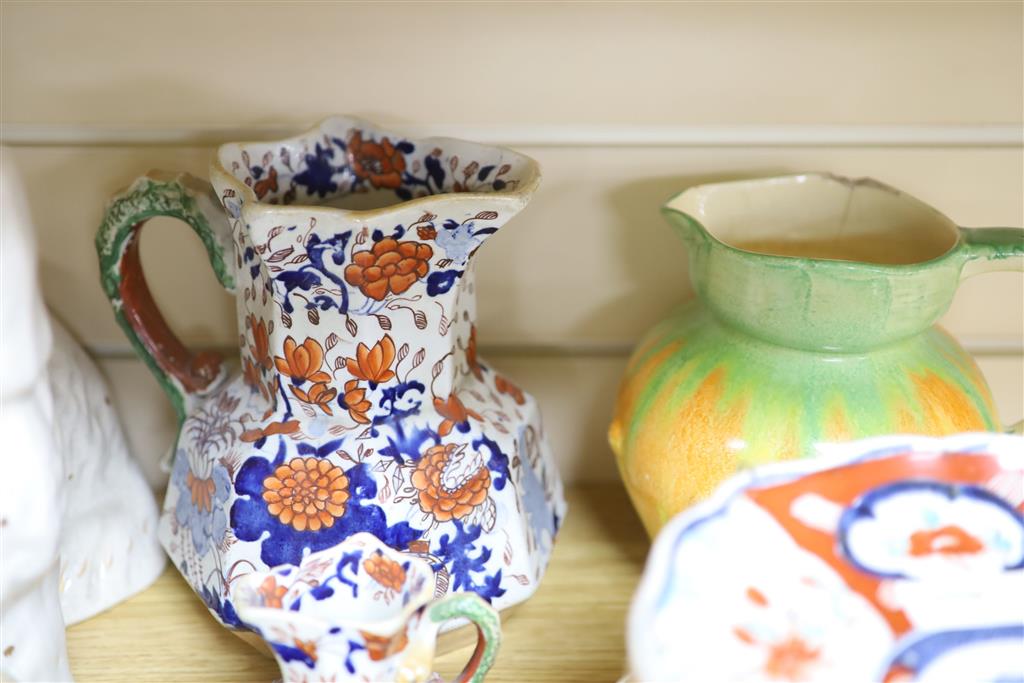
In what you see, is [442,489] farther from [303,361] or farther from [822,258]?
[822,258]

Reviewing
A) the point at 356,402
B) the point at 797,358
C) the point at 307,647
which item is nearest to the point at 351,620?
the point at 307,647

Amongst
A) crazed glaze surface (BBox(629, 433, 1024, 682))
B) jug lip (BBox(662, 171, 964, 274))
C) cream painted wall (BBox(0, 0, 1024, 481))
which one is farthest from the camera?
cream painted wall (BBox(0, 0, 1024, 481))

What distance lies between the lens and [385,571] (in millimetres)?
407

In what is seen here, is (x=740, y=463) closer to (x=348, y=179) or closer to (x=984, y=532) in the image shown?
(x=984, y=532)

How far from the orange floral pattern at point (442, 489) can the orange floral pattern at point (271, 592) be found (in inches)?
3.6

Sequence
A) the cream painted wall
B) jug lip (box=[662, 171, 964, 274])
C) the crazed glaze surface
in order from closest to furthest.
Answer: the crazed glaze surface → jug lip (box=[662, 171, 964, 274]) → the cream painted wall

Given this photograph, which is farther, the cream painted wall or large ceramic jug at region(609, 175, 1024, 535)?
the cream painted wall

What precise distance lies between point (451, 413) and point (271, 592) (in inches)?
5.3

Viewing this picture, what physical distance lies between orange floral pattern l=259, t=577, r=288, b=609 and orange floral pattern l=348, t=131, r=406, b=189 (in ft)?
0.76

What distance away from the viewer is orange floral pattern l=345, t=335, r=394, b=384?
461mm

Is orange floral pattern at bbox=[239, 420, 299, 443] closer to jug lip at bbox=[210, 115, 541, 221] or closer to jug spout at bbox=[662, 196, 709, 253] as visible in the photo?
jug lip at bbox=[210, 115, 541, 221]

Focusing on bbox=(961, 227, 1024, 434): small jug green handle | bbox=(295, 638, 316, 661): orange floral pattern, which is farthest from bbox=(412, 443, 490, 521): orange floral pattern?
bbox=(961, 227, 1024, 434): small jug green handle

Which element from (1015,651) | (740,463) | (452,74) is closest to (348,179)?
(452,74)

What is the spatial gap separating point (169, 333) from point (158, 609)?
15 cm
